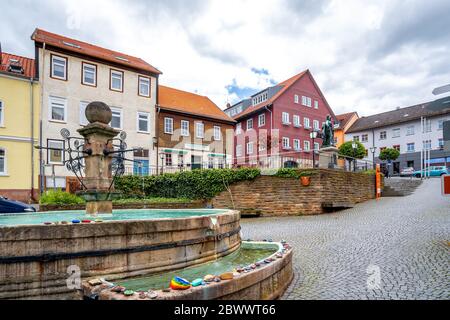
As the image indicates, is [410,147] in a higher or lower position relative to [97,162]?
higher

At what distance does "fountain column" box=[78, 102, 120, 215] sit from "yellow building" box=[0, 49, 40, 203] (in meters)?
16.6

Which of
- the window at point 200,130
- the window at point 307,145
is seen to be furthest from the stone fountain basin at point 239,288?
the window at point 307,145

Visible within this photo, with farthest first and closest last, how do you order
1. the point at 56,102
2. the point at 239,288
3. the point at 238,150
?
the point at 238,150, the point at 56,102, the point at 239,288

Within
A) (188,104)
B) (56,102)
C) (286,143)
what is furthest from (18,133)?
(286,143)

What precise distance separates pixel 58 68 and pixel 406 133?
46866 mm

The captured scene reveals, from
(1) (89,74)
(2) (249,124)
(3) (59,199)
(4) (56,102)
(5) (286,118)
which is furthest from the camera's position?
(2) (249,124)

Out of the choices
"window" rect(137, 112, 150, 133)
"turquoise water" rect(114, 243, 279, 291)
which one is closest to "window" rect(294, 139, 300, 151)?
"window" rect(137, 112, 150, 133)

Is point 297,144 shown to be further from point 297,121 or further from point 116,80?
point 116,80

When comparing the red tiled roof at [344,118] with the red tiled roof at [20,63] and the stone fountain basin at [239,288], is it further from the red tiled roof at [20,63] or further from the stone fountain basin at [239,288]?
the stone fountain basin at [239,288]

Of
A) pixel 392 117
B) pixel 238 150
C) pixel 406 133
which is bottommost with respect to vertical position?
pixel 238 150

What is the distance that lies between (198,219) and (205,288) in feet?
5.28

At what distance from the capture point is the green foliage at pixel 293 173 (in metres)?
16.2

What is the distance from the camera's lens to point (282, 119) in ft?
116
